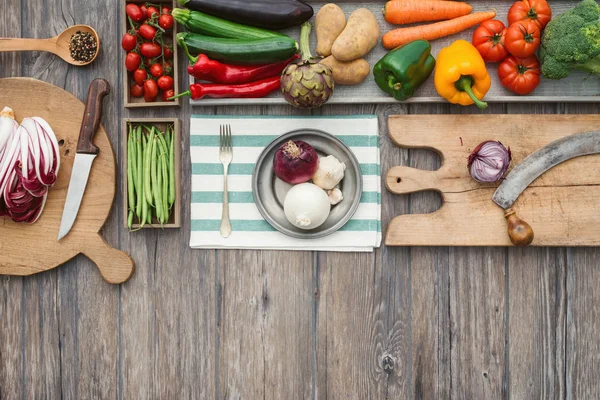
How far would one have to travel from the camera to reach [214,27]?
146 centimetres

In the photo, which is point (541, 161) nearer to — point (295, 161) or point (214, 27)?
point (295, 161)

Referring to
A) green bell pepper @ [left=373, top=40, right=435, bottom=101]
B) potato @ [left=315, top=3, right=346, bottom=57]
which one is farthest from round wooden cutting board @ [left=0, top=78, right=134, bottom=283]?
green bell pepper @ [left=373, top=40, right=435, bottom=101]

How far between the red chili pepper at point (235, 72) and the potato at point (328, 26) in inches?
3.8

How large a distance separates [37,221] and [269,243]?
2.67ft

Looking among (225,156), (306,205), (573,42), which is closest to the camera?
(573,42)

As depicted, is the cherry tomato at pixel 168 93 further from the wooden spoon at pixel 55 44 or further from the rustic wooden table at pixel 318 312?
the wooden spoon at pixel 55 44

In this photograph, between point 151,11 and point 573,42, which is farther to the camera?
point 151,11

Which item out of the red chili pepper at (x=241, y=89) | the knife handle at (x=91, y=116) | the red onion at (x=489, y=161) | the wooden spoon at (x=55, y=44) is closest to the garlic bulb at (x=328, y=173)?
the red chili pepper at (x=241, y=89)

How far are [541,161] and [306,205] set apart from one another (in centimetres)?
80

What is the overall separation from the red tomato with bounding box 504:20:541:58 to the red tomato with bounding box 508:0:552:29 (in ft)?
0.08

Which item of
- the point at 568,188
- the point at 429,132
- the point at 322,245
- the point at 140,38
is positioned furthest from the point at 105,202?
the point at 568,188

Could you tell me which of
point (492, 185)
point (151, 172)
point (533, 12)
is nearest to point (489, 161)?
point (492, 185)

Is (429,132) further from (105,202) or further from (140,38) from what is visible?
(105,202)

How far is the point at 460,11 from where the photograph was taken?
1474 mm
